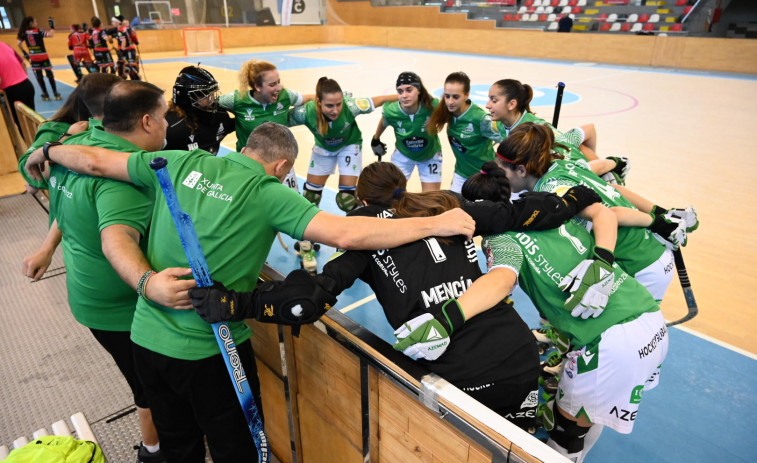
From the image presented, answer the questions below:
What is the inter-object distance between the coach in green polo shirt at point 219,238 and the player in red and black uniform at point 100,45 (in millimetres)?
15721

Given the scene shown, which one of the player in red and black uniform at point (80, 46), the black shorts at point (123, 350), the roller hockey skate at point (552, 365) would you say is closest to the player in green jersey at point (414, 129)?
the roller hockey skate at point (552, 365)

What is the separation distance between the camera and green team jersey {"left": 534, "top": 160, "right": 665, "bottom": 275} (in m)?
2.76

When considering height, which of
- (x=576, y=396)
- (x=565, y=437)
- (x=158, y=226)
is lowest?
(x=565, y=437)

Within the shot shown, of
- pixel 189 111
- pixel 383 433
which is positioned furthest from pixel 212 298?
pixel 189 111

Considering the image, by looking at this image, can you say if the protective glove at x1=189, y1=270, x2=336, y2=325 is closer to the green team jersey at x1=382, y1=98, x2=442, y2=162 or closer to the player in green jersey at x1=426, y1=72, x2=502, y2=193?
the player in green jersey at x1=426, y1=72, x2=502, y2=193

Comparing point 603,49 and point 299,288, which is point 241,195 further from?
point 603,49

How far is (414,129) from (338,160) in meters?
1.01

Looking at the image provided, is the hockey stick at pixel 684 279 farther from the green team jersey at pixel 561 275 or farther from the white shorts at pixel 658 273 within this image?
the green team jersey at pixel 561 275

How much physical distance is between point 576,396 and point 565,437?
0.31 metres

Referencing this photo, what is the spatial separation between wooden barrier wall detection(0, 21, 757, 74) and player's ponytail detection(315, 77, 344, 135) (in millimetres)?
18951

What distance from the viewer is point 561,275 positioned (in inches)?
94.1

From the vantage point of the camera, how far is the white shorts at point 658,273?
303 centimetres

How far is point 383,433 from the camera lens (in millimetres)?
1930

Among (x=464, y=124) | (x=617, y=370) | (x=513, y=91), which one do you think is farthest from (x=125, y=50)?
(x=617, y=370)
